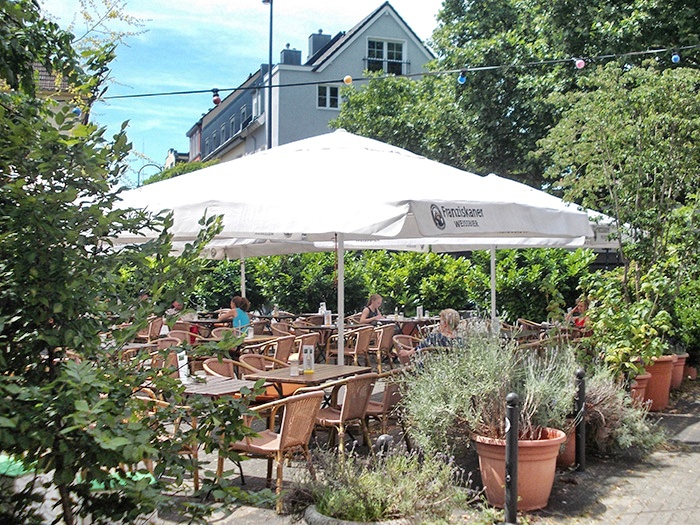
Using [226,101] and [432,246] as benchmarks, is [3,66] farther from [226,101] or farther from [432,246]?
[226,101]

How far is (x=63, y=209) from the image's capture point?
Result: 243cm

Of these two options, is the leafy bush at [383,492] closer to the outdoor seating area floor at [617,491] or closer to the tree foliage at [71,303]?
the outdoor seating area floor at [617,491]

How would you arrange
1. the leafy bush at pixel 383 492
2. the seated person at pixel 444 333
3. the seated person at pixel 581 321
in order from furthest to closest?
the seated person at pixel 581 321 < the seated person at pixel 444 333 < the leafy bush at pixel 383 492

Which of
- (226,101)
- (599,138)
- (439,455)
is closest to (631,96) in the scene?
(599,138)

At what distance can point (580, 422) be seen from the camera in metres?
6.88

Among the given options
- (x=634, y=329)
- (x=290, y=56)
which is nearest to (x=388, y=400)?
(x=634, y=329)

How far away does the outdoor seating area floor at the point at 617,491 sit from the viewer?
18.7 ft

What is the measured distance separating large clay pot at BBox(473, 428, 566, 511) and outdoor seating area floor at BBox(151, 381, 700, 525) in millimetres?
132

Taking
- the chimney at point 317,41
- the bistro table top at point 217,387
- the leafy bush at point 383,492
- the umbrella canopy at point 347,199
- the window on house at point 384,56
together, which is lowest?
the leafy bush at point 383,492

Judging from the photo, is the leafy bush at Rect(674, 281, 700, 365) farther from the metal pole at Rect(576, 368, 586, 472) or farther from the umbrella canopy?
the metal pole at Rect(576, 368, 586, 472)

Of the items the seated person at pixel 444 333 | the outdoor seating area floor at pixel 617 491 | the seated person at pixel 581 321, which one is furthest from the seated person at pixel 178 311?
the seated person at pixel 581 321

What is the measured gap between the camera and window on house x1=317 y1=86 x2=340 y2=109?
129ft

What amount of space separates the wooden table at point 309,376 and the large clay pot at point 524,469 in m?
1.90

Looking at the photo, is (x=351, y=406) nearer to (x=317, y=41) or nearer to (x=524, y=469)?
(x=524, y=469)
